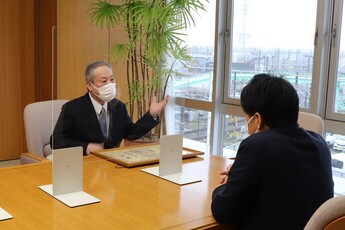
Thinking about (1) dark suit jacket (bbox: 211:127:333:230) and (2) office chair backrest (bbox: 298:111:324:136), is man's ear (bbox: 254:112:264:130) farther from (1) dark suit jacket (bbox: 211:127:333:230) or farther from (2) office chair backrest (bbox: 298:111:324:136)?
(2) office chair backrest (bbox: 298:111:324:136)

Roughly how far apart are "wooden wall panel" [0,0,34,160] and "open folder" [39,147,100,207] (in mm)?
3206

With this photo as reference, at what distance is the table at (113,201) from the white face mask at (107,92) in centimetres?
34

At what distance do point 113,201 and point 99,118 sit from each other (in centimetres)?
70

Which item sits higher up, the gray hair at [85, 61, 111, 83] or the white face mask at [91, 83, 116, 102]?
the gray hair at [85, 61, 111, 83]

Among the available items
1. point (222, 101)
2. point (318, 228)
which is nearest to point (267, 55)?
point (222, 101)

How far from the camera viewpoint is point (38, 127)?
272 cm

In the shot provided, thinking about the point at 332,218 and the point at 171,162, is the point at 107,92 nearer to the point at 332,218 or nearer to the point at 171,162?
the point at 171,162

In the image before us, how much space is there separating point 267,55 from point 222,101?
0.69 meters

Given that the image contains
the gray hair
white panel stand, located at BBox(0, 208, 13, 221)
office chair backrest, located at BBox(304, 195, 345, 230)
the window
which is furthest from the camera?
the window

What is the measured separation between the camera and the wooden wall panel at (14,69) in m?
4.52

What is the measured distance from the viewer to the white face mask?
2106mm

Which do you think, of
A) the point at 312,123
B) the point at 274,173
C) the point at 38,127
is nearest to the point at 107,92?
the point at 38,127

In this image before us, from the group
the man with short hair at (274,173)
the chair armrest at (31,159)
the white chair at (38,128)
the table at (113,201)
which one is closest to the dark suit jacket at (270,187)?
the man with short hair at (274,173)

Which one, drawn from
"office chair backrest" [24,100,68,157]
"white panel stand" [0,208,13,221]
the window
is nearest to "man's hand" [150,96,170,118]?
"office chair backrest" [24,100,68,157]
